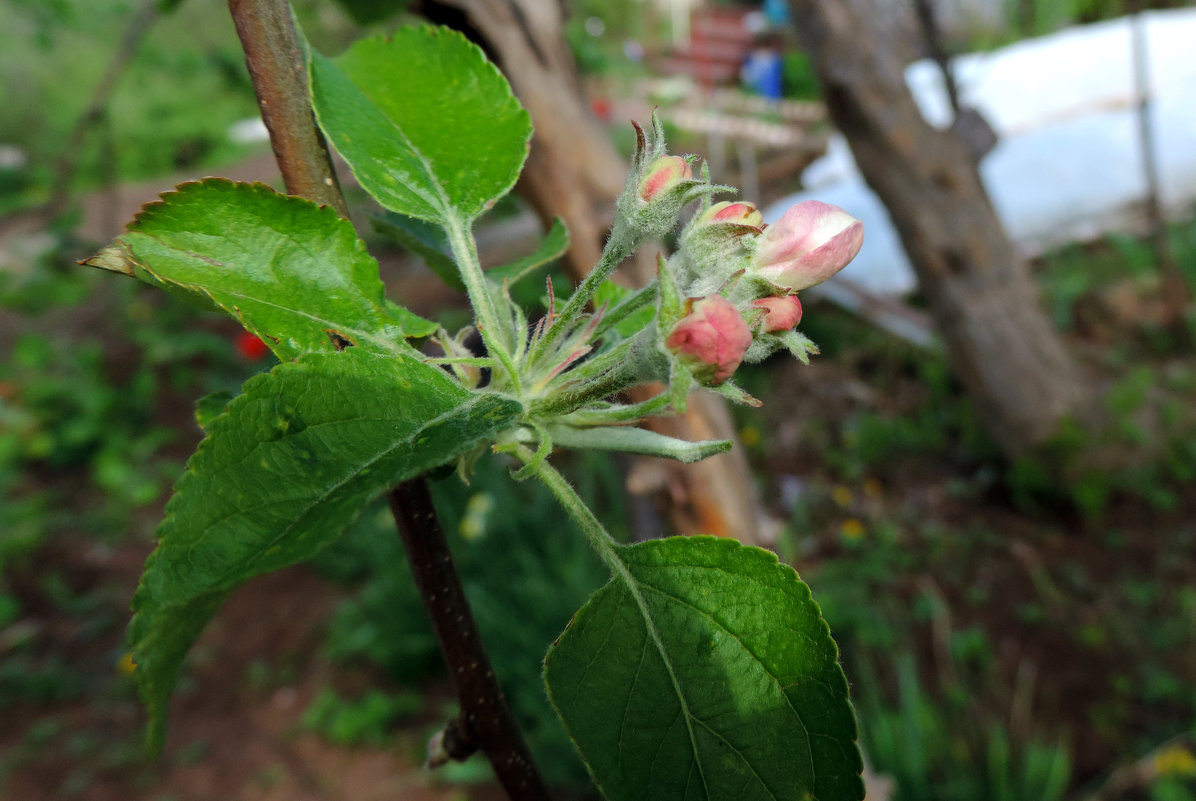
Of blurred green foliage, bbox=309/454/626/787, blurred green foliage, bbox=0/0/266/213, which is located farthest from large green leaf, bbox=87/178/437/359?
blurred green foliage, bbox=0/0/266/213

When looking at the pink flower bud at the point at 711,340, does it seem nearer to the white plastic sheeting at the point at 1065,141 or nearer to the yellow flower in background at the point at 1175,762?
the yellow flower in background at the point at 1175,762

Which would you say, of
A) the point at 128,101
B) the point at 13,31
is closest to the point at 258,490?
the point at 13,31

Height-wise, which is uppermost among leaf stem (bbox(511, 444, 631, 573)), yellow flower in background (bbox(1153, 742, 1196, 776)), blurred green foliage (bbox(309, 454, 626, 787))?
leaf stem (bbox(511, 444, 631, 573))

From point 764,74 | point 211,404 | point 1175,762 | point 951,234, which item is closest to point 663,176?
point 211,404

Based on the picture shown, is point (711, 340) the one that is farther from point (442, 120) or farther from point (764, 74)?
point (764, 74)

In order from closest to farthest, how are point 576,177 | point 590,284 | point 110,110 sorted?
point 590,284, point 576,177, point 110,110

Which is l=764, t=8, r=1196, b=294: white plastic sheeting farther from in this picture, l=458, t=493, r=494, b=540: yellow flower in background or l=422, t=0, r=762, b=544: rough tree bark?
l=422, t=0, r=762, b=544: rough tree bark

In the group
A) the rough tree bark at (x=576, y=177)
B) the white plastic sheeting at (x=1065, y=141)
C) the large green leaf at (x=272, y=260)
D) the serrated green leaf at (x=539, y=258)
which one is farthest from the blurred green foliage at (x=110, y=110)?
the large green leaf at (x=272, y=260)
